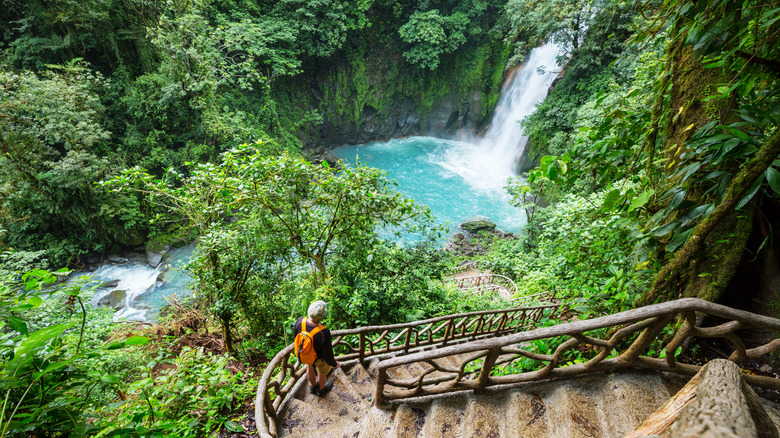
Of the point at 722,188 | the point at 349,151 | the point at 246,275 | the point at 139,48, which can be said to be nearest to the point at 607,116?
the point at 722,188

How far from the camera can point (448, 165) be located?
21203mm

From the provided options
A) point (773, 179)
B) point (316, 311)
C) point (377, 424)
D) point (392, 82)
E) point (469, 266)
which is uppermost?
point (392, 82)

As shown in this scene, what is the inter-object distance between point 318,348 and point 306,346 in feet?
0.39

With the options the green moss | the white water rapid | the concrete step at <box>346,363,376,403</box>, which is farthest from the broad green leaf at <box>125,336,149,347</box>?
the green moss

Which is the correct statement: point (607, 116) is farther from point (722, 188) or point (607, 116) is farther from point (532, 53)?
point (532, 53)

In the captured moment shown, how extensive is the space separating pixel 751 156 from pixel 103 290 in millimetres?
15488

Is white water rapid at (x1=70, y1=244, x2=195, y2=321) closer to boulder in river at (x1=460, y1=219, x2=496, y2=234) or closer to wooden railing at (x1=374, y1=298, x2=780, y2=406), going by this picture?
wooden railing at (x1=374, y1=298, x2=780, y2=406)

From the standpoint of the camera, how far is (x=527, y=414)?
2.22 metres

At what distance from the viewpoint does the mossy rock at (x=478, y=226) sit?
1591 centimetres

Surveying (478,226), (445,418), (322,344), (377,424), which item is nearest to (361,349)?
(322,344)

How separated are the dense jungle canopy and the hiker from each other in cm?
82

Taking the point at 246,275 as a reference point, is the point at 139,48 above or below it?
above

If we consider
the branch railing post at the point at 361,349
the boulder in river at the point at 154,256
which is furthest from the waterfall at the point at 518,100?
the boulder in river at the point at 154,256

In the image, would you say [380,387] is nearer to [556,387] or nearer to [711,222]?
[556,387]
